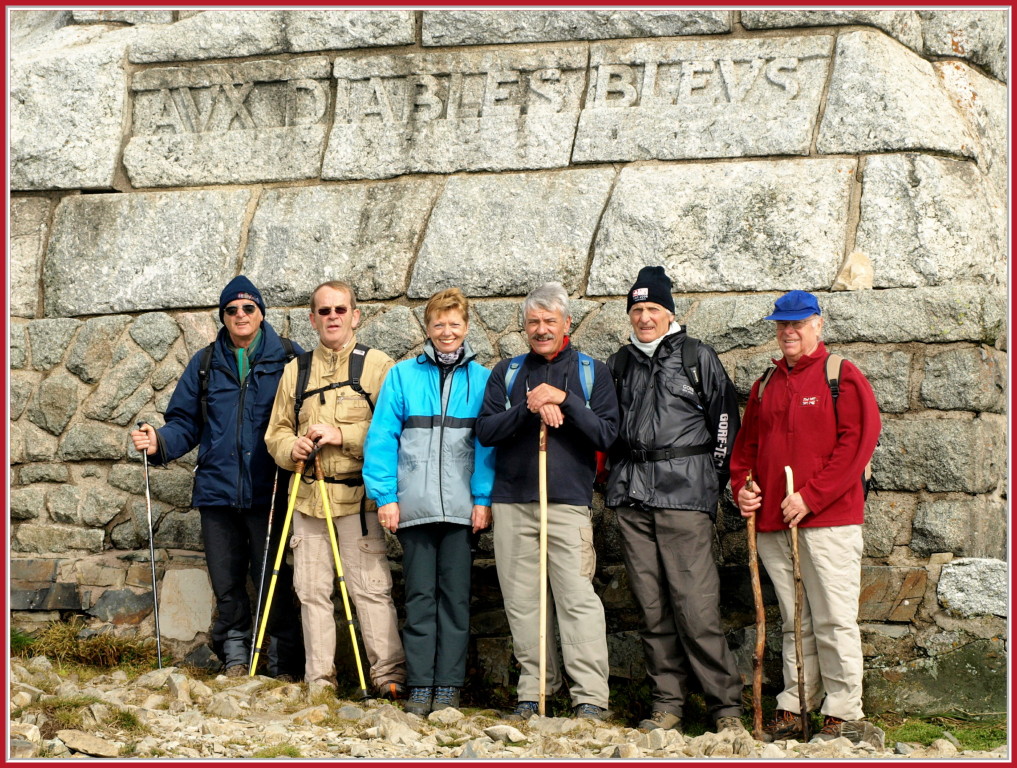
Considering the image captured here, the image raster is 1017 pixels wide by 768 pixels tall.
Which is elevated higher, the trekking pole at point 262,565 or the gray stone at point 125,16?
the gray stone at point 125,16

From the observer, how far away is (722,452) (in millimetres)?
5031

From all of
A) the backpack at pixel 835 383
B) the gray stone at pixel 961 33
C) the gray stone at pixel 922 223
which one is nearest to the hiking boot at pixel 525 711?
the backpack at pixel 835 383

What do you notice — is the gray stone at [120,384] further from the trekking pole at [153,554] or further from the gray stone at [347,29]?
the gray stone at [347,29]

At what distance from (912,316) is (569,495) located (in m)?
1.76

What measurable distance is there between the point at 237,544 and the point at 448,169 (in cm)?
220

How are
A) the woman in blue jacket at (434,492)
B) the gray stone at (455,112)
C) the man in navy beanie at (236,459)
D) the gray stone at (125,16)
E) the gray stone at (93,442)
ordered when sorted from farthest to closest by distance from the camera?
the gray stone at (125,16) → the gray stone at (93,442) → the gray stone at (455,112) → the man in navy beanie at (236,459) → the woman in blue jacket at (434,492)

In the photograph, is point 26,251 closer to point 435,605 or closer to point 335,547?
point 335,547

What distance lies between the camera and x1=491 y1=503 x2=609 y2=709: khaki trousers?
487 centimetres

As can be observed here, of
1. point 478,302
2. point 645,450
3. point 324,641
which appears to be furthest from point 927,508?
point 324,641

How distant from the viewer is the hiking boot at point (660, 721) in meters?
4.79

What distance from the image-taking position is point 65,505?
20.7ft

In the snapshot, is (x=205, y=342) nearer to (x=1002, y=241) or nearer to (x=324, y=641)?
(x=324, y=641)

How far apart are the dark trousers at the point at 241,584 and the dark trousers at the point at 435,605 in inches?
30.2

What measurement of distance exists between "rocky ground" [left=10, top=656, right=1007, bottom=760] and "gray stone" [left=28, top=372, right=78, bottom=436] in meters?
1.71
